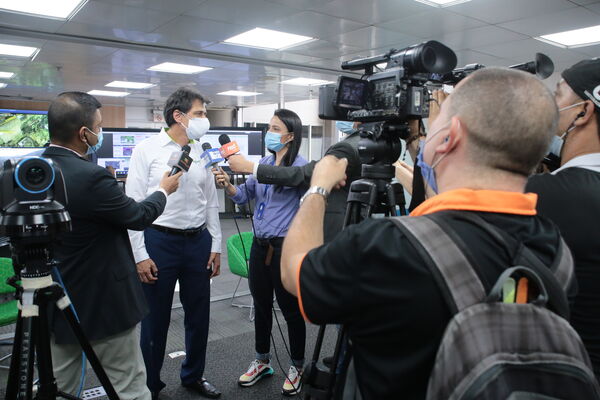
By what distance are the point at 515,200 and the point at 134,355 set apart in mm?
1567

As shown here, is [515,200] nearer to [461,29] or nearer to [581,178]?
[581,178]

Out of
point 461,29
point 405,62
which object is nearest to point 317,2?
point 461,29

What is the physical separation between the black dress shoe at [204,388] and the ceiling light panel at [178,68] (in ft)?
20.2

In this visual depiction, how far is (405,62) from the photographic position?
3.94 ft

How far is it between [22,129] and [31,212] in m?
4.07

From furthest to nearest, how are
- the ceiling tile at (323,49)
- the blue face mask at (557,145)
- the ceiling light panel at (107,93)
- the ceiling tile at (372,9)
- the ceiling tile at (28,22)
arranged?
the ceiling light panel at (107,93) < the ceiling tile at (323,49) < the ceiling tile at (28,22) < the ceiling tile at (372,9) < the blue face mask at (557,145)

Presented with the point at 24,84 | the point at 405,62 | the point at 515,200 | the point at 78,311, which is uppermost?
the point at 24,84

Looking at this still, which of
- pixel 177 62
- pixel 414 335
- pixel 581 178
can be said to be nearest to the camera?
pixel 414 335

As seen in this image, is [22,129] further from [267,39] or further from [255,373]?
[255,373]

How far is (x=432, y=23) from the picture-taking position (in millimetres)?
4863

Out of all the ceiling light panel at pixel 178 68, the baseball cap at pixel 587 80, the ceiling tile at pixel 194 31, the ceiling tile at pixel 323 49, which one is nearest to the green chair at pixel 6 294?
the baseball cap at pixel 587 80

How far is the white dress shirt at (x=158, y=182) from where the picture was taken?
2176mm

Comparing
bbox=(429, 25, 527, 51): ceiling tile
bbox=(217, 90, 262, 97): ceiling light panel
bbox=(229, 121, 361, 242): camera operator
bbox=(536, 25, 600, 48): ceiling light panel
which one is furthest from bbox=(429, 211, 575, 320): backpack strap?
bbox=(217, 90, 262, 97): ceiling light panel

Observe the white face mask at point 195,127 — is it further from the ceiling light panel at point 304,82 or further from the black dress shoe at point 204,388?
the ceiling light panel at point 304,82
